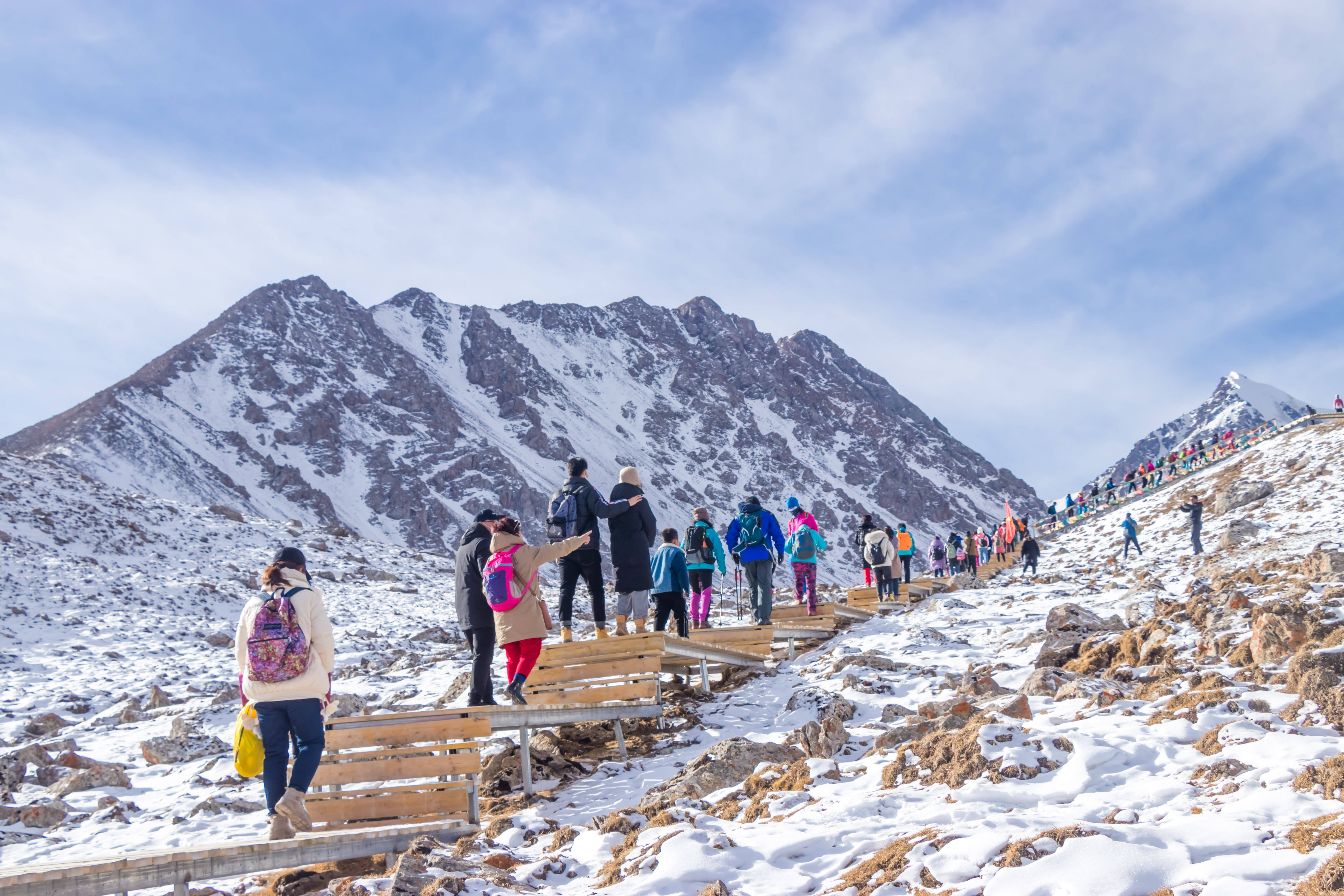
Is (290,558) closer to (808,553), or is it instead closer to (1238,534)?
(808,553)

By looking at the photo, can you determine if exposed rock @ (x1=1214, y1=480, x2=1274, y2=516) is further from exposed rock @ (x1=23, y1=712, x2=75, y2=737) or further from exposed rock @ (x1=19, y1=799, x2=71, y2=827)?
exposed rock @ (x1=23, y1=712, x2=75, y2=737)

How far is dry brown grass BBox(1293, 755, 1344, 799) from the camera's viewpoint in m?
4.00

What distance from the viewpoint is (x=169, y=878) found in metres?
4.49

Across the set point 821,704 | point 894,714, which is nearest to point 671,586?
point 821,704

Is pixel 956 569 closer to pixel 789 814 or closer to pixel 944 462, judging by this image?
pixel 789 814

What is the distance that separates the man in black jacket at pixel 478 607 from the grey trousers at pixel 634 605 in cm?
202

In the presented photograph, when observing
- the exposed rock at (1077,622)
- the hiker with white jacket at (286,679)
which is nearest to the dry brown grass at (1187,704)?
the exposed rock at (1077,622)

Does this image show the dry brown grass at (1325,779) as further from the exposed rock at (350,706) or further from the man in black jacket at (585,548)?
the exposed rock at (350,706)

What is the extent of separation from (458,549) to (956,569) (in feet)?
87.3

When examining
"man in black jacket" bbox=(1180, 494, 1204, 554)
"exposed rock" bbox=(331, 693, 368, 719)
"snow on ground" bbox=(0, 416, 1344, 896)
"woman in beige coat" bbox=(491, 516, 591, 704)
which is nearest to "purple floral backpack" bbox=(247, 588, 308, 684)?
"snow on ground" bbox=(0, 416, 1344, 896)

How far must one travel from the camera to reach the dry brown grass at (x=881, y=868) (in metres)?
4.02

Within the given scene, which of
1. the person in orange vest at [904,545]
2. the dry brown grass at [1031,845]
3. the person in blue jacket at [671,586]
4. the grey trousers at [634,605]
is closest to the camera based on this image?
the dry brown grass at [1031,845]

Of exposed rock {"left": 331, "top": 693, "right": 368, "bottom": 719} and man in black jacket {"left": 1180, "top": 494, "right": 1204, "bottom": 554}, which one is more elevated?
man in black jacket {"left": 1180, "top": 494, "right": 1204, "bottom": 554}

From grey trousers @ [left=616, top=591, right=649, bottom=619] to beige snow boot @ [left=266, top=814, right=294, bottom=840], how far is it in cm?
454
